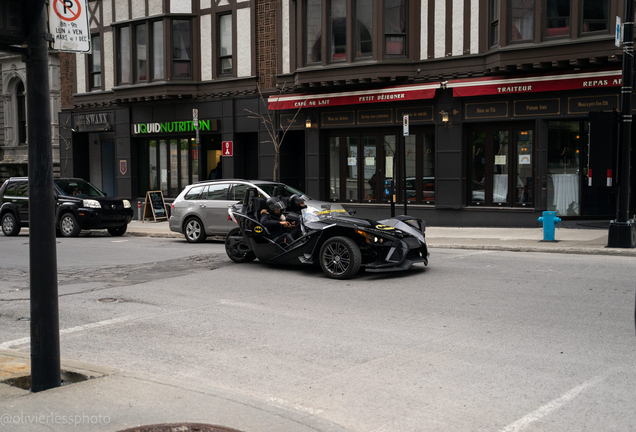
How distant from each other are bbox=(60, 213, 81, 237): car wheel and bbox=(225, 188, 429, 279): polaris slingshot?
9805mm

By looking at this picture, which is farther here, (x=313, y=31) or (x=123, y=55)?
(x=123, y=55)

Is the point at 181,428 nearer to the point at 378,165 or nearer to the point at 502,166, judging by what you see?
the point at 502,166

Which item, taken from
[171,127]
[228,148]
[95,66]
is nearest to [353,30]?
[228,148]

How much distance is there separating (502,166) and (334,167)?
6.05 metres

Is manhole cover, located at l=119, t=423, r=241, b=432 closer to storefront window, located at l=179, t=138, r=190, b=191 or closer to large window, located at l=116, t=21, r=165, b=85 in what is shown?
storefront window, located at l=179, t=138, r=190, b=191

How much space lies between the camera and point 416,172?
2097 cm

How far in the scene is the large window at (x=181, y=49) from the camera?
2556 centimetres

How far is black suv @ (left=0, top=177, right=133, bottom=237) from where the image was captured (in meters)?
19.4

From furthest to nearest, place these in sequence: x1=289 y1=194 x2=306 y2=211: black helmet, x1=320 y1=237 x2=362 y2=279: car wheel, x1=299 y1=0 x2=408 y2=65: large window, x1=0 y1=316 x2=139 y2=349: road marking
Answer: x1=299 y1=0 x2=408 y2=65: large window → x1=289 y1=194 x2=306 y2=211: black helmet → x1=320 y1=237 x2=362 y2=279: car wheel → x1=0 y1=316 x2=139 y2=349: road marking

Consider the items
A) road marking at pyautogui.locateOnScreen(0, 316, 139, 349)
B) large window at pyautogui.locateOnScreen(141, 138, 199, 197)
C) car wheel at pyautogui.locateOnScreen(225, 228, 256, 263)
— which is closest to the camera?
road marking at pyautogui.locateOnScreen(0, 316, 139, 349)

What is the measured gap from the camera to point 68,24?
5059 millimetres

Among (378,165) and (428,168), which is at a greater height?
(378,165)

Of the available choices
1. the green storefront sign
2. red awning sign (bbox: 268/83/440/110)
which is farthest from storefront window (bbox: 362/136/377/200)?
the green storefront sign

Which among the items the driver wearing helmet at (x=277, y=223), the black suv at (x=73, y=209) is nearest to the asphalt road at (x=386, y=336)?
the driver wearing helmet at (x=277, y=223)
